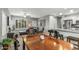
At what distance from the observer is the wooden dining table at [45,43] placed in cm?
240

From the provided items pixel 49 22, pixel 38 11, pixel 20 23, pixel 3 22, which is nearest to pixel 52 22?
pixel 49 22

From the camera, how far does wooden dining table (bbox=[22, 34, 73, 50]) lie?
2404mm

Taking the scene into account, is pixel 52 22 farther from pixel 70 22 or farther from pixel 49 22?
pixel 70 22

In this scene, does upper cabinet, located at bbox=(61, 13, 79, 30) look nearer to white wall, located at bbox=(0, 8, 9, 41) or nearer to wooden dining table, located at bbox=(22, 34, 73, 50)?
wooden dining table, located at bbox=(22, 34, 73, 50)

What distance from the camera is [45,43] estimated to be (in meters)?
2.46

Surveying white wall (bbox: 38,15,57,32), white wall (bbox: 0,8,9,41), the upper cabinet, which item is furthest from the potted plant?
the upper cabinet

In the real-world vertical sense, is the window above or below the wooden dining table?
above

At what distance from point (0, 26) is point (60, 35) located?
3.50 ft

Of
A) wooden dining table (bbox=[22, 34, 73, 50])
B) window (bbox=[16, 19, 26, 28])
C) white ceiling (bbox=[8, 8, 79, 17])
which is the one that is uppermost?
white ceiling (bbox=[8, 8, 79, 17])

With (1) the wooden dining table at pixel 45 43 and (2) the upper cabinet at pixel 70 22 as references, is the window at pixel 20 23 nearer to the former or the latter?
(1) the wooden dining table at pixel 45 43

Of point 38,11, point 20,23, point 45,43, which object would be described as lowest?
point 45,43

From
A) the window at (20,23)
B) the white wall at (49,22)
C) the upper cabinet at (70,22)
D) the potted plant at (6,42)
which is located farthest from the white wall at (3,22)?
the upper cabinet at (70,22)
